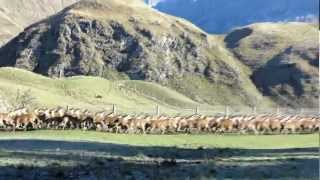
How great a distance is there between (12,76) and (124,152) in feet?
241

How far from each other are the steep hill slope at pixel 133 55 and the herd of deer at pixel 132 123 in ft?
337

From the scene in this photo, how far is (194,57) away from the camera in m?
161

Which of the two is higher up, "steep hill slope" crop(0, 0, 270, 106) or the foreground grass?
"steep hill slope" crop(0, 0, 270, 106)

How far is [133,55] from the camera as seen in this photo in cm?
15688

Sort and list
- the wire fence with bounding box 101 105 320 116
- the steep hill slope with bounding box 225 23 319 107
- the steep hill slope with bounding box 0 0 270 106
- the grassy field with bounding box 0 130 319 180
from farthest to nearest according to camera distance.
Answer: the steep hill slope with bounding box 225 23 319 107, the steep hill slope with bounding box 0 0 270 106, the wire fence with bounding box 101 105 320 116, the grassy field with bounding box 0 130 319 180

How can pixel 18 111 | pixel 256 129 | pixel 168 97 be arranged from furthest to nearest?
pixel 168 97
pixel 256 129
pixel 18 111

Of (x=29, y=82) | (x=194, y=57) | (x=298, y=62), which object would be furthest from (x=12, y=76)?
(x=298, y=62)

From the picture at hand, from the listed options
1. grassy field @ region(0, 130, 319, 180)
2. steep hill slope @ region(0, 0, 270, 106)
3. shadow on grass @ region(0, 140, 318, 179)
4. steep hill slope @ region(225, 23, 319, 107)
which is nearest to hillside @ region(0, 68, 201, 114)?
steep hill slope @ region(0, 0, 270, 106)

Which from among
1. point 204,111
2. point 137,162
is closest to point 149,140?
point 137,162

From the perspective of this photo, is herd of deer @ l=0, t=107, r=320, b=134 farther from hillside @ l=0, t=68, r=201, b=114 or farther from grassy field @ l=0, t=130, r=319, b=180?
hillside @ l=0, t=68, r=201, b=114

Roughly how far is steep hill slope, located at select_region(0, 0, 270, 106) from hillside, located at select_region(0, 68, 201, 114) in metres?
A: 24.4

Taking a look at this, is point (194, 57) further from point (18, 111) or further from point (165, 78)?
point (18, 111)

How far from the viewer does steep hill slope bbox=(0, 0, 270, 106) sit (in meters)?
153

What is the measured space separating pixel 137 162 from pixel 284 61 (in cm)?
15197
